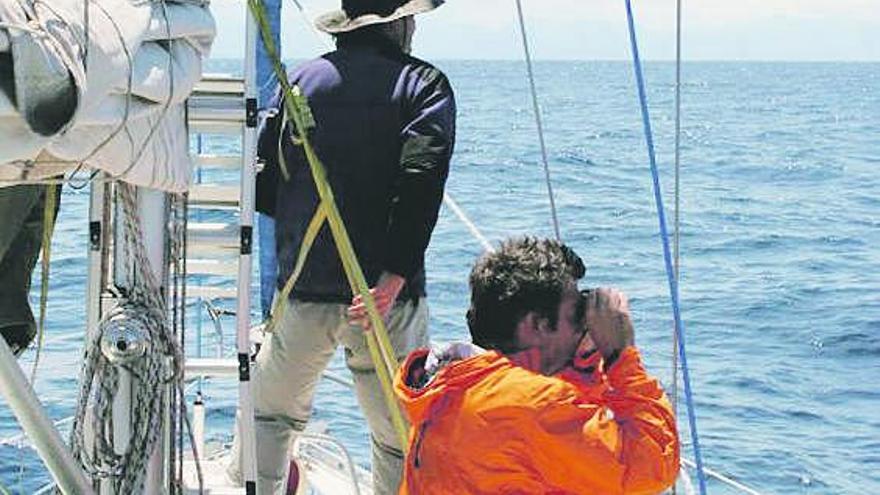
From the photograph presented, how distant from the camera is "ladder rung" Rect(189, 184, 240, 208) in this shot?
12.8ft

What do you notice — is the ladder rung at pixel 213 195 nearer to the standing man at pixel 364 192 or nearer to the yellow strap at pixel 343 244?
the standing man at pixel 364 192

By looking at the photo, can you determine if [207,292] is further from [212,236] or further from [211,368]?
[212,236]

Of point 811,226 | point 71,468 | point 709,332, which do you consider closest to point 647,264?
point 709,332

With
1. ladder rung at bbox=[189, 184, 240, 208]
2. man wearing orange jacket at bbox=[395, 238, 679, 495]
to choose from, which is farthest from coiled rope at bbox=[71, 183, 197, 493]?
man wearing orange jacket at bbox=[395, 238, 679, 495]

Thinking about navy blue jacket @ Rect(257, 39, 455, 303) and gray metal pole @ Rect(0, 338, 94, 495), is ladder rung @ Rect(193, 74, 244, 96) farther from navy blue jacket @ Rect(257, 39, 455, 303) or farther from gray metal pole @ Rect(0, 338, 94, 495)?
gray metal pole @ Rect(0, 338, 94, 495)

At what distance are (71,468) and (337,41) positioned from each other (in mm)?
1138

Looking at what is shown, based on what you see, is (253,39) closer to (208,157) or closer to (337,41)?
(337,41)

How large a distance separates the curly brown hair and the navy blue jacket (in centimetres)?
88

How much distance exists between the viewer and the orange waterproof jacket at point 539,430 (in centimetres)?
232

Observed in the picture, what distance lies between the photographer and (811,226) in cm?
1822

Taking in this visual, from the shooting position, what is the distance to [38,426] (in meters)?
2.86

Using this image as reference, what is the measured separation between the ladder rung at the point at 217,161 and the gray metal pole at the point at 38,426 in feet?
3.58

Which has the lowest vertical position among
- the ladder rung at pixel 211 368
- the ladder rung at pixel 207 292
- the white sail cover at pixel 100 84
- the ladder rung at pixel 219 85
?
the ladder rung at pixel 211 368

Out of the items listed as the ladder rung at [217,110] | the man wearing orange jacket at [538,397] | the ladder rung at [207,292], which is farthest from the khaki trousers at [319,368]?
the man wearing orange jacket at [538,397]
